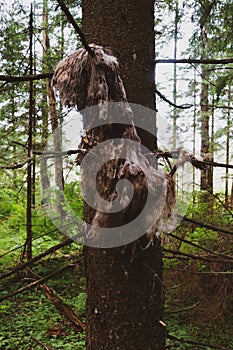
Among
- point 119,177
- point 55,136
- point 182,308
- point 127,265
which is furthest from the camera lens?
point 55,136

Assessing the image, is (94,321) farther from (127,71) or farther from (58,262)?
(58,262)

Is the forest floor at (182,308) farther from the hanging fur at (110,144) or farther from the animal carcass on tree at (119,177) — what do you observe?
the hanging fur at (110,144)

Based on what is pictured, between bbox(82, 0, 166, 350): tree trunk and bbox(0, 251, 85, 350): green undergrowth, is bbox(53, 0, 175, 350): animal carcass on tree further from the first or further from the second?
bbox(0, 251, 85, 350): green undergrowth

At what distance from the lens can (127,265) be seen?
1.30 m

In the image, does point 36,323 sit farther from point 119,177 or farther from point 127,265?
point 119,177

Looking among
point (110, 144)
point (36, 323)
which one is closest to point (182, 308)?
point (36, 323)

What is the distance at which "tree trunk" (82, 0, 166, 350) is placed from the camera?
130 cm

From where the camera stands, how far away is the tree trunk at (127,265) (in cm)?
130

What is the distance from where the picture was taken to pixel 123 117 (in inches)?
47.7

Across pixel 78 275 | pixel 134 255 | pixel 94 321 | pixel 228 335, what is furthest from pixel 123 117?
pixel 78 275

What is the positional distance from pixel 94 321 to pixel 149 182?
25.6 inches

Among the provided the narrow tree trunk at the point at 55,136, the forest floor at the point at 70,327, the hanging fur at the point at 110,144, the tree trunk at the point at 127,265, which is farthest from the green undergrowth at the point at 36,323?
the hanging fur at the point at 110,144

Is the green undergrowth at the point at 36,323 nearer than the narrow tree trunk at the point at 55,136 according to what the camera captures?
No

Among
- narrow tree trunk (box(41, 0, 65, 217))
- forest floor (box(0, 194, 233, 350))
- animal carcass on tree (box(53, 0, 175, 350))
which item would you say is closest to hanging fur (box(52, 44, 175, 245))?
animal carcass on tree (box(53, 0, 175, 350))
